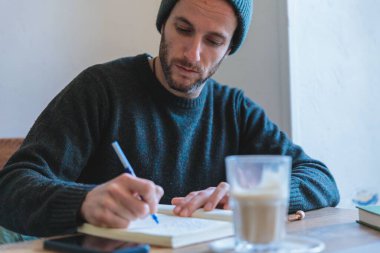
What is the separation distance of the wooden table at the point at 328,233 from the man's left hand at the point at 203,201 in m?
0.14

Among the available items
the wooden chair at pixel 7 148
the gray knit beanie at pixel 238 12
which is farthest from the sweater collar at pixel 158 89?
the wooden chair at pixel 7 148

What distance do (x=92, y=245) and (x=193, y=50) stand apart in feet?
A: 2.46

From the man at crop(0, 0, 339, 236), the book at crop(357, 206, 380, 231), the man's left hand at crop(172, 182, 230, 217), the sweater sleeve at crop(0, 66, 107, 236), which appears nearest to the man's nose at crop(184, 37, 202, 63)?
the man at crop(0, 0, 339, 236)

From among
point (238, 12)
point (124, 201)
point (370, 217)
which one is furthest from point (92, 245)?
point (238, 12)

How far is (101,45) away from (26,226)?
3.71 ft

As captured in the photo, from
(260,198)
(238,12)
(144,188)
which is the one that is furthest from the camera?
(238,12)

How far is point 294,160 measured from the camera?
5.20 ft

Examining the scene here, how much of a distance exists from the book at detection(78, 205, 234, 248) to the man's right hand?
2 centimetres

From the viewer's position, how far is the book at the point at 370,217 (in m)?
1.03

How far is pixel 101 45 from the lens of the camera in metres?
2.10

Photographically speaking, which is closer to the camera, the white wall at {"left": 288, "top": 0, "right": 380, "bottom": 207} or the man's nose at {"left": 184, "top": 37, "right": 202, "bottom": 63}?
the man's nose at {"left": 184, "top": 37, "right": 202, "bottom": 63}

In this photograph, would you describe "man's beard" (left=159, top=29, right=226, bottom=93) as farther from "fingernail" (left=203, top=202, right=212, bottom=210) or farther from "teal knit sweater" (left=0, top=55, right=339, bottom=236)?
"fingernail" (left=203, top=202, right=212, bottom=210)

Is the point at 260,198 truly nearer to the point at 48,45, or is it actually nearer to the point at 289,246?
the point at 289,246

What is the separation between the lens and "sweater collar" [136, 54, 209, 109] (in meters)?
1.57
